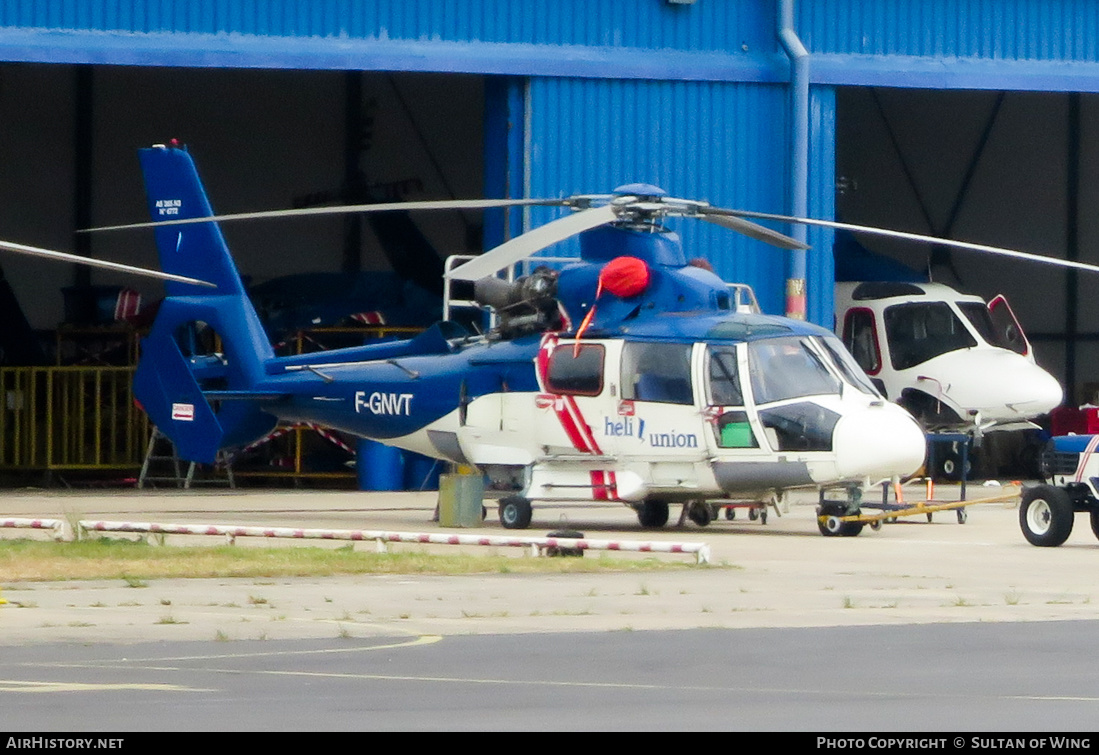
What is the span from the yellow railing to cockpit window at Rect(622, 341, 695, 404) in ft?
46.0

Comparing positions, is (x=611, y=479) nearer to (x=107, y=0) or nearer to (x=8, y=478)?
(x=107, y=0)

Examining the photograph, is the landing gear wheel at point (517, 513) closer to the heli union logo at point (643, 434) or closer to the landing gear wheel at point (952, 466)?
the heli union logo at point (643, 434)

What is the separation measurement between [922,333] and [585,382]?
1217cm

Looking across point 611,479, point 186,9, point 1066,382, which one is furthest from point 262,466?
point 1066,382

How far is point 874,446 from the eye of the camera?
753 inches

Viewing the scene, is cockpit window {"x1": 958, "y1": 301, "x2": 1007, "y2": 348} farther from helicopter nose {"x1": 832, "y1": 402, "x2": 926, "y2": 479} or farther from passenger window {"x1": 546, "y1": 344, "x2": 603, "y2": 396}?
helicopter nose {"x1": 832, "y1": 402, "x2": 926, "y2": 479}

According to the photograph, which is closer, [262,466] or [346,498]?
[346,498]

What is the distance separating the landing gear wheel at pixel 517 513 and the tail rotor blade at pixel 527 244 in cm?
306

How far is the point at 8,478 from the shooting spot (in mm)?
32656

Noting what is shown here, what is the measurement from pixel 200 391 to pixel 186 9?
17.4 feet

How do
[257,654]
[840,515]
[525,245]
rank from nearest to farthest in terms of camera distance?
1. [257,654]
2. [525,245]
3. [840,515]

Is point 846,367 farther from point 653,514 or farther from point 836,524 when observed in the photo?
point 653,514

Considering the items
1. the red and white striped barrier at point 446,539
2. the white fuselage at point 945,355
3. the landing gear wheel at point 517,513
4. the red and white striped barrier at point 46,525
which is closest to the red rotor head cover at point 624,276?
the landing gear wheel at point 517,513

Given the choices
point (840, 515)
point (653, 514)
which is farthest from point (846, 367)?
point (653, 514)
